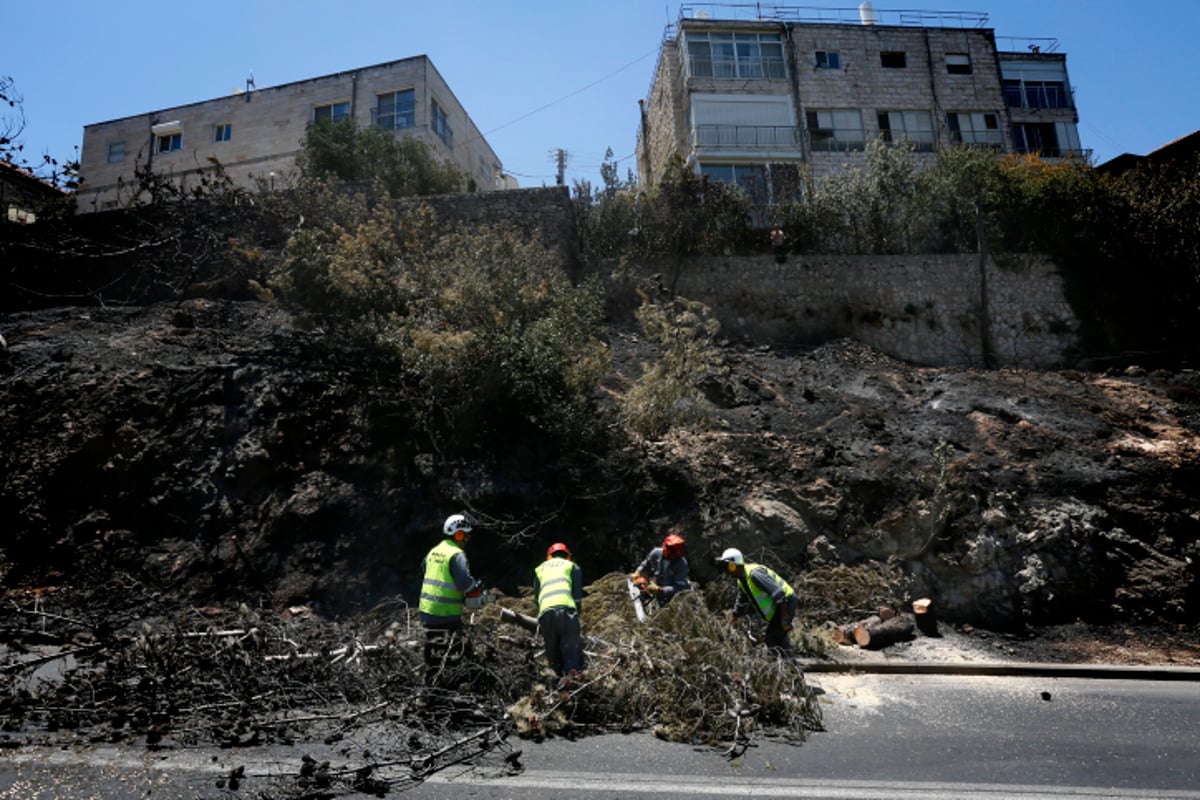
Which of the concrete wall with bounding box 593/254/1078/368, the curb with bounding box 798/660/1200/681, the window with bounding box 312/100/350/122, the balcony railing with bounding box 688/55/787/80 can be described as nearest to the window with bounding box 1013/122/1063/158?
the balcony railing with bounding box 688/55/787/80

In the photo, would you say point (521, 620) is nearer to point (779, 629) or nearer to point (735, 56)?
point (779, 629)

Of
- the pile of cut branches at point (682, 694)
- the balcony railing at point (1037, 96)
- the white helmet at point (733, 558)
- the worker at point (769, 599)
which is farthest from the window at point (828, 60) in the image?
the pile of cut branches at point (682, 694)

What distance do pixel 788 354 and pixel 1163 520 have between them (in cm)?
685

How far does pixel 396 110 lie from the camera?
23891 millimetres

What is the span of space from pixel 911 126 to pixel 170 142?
2549 centimetres

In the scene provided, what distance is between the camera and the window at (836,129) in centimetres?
2341

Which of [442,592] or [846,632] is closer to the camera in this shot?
[442,592]

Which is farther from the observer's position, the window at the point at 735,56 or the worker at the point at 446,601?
the window at the point at 735,56

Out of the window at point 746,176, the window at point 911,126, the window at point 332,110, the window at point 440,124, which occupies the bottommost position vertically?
the window at point 746,176

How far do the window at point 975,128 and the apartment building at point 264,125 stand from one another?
52.5 ft

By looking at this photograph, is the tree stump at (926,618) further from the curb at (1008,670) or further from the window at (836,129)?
the window at (836,129)

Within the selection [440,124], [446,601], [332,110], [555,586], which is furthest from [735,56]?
[446,601]

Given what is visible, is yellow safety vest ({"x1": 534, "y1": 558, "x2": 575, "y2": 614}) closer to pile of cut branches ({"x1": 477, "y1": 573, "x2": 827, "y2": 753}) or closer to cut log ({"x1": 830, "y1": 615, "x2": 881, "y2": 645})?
pile of cut branches ({"x1": 477, "y1": 573, "x2": 827, "y2": 753})

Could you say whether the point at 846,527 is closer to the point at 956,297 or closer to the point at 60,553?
the point at 956,297
